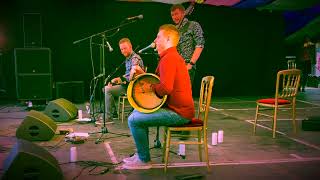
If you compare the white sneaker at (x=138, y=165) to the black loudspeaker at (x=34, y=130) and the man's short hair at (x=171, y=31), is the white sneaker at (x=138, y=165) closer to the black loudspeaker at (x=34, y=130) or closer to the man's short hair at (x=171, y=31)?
the man's short hair at (x=171, y=31)

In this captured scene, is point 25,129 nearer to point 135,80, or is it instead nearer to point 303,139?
point 135,80

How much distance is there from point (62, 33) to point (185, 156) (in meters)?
6.62

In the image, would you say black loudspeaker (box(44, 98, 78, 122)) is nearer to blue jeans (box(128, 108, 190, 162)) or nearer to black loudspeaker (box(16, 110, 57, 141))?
black loudspeaker (box(16, 110, 57, 141))

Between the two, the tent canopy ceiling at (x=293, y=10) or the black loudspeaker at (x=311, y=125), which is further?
the tent canopy ceiling at (x=293, y=10)

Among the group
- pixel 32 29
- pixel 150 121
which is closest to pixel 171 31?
pixel 150 121

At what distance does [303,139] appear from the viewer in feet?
18.9

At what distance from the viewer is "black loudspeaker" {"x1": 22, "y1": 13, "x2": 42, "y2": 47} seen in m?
8.90

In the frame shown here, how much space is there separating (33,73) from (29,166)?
19.0 ft

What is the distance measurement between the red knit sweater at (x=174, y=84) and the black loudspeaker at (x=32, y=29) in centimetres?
568

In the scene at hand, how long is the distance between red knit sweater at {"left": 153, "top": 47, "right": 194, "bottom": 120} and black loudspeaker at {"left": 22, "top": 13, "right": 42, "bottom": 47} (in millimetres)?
5680

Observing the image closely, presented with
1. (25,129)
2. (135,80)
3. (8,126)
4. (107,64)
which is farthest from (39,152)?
(107,64)

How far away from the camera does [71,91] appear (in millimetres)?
9750

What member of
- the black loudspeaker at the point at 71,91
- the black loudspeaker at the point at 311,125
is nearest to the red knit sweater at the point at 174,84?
the black loudspeaker at the point at 311,125

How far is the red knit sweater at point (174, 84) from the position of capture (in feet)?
12.5
